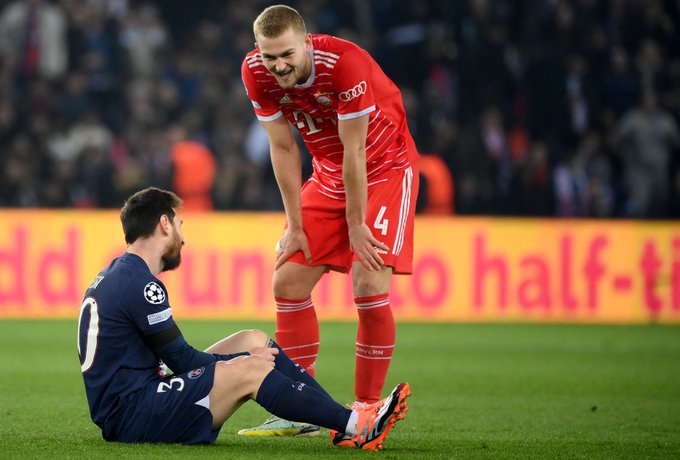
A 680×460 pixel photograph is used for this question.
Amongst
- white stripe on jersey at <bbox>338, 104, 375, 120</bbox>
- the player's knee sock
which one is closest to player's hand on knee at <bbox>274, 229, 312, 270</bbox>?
the player's knee sock

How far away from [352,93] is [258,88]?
1.62 feet

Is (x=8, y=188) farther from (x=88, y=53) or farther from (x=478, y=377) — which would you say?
(x=478, y=377)

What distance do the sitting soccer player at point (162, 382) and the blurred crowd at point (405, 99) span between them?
29.2ft

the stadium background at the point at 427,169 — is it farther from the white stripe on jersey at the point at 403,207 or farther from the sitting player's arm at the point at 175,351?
the sitting player's arm at the point at 175,351

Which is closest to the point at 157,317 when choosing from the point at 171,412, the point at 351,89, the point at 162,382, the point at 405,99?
the point at 162,382

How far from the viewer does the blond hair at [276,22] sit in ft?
17.1

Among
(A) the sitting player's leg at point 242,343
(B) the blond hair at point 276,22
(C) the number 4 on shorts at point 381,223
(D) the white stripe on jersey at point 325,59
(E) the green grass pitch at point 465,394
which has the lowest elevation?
(E) the green grass pitch at point 465,394

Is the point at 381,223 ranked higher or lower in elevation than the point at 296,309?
higher

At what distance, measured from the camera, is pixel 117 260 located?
4.94 m

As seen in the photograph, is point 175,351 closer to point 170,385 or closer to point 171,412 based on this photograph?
point 170,385

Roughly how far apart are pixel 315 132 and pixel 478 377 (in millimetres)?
3274

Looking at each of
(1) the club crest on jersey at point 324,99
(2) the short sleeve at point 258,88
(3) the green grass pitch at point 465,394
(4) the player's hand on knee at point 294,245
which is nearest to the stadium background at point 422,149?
(3) the green grass pitch at point 465,394

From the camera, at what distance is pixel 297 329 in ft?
19.6

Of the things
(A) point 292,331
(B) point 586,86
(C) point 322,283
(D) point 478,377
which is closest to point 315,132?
(A) point 292,331
